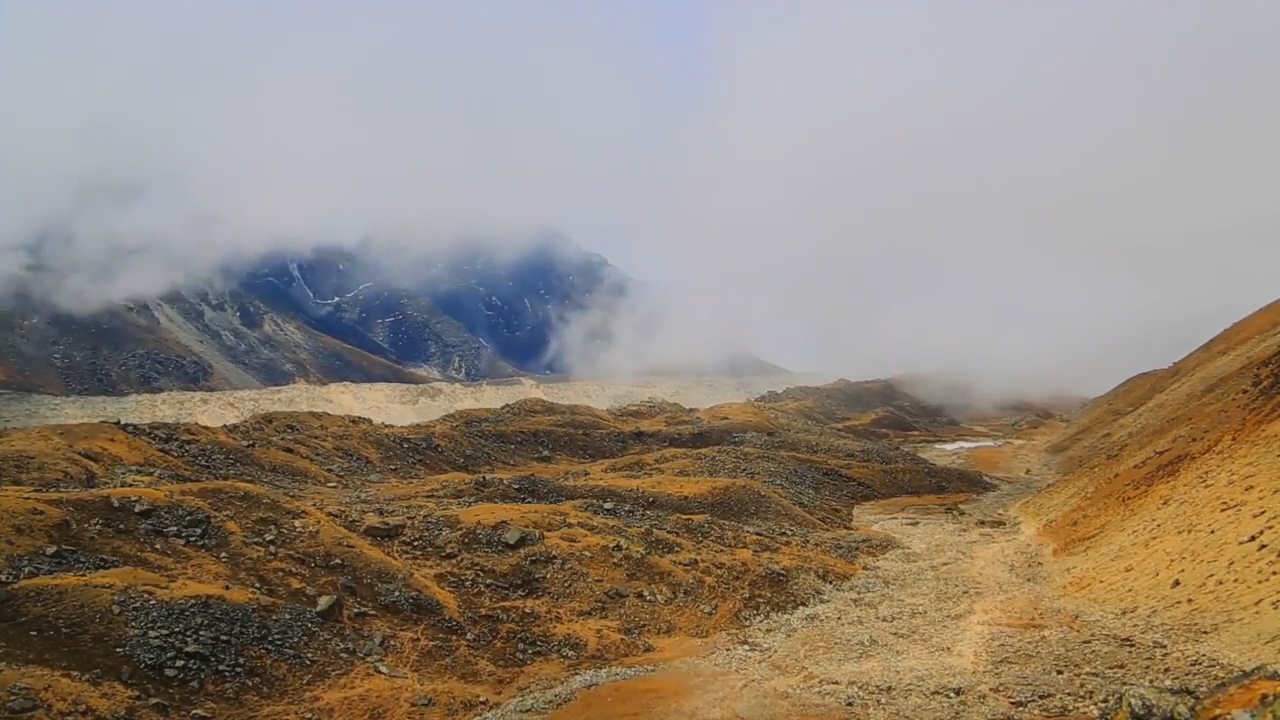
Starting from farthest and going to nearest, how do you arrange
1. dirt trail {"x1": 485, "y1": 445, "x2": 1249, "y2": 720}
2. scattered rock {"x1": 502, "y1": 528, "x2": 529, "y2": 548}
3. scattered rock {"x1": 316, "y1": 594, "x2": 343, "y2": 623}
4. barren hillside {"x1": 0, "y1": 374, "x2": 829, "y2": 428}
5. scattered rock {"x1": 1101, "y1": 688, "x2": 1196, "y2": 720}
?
barren hillside {"x1": 0, "y1": 374, "x2": 829, "y2": 428}
scattered rock {"x1": 502, "y1": 528, "x2": 529, "y2": 548}
scattered rock {"x1": 316, "y1": 594, "x2": 343, "y2": 623}
dirt trail {"x1": 485, "y1": 445, "x2": 1249, "y2": 720}
scattered rock {"x1": 1101, "y1": 688, "x2": 1196, "y2": 720}

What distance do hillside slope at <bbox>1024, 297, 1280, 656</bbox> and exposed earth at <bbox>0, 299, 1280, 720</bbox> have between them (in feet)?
0.55

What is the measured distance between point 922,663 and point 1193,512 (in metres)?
15.1

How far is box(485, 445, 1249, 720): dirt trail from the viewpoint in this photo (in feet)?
69.0

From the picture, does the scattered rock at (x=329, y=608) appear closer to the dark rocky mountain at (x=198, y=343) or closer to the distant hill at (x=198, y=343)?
the dark rocky mountain at (x=198, y=343)

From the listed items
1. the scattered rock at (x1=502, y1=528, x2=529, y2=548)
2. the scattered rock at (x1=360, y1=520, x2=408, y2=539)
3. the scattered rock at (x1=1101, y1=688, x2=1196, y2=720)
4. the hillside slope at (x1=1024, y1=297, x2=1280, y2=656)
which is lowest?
the scattered rock at (x1=1101, y1=688, x2=1196, y2=720)

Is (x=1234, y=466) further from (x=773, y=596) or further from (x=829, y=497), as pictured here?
(x=829, y=497)

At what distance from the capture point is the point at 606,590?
3055cm

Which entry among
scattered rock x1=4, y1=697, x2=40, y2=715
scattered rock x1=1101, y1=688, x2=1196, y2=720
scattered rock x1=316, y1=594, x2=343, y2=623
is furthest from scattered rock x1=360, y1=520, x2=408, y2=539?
scattered rock x1=1101, y1=688, x2=1196, y2=720

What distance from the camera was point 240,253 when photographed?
183 metres

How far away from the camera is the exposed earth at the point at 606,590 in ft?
68.4

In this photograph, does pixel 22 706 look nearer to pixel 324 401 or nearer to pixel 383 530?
pixel 383 530

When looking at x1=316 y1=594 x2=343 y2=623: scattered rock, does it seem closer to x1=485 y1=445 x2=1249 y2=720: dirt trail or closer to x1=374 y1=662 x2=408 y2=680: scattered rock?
x1=374 y1=662 x2=408 y2=680: scattered rock

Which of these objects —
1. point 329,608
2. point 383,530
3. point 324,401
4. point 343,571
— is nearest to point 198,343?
point 324,401

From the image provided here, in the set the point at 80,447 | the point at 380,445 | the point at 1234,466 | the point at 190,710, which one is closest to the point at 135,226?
the point at 380,445
